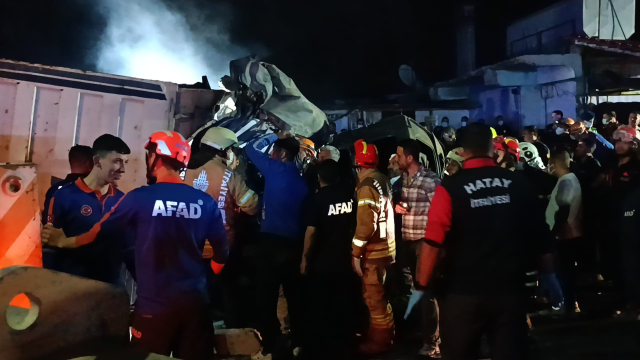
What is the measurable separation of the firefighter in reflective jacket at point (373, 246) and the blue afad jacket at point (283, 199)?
Answer: 2.21 feet

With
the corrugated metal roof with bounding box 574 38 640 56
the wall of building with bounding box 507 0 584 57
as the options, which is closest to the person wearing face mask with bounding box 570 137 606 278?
the corrugated metal roof with bounding box 574 38 640 56

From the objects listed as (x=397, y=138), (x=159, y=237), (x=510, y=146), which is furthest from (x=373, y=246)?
(x=397, y=138)

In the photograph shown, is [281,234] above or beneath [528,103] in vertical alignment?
beneath

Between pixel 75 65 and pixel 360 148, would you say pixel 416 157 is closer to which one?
pixel 360 148

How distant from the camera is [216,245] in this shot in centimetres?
342

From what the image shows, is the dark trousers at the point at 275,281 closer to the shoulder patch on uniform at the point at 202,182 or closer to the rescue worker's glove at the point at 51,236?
the shoulder patch on uniform at the point at 202,182

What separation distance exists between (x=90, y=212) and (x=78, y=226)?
0.15 meters

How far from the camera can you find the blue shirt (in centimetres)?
402

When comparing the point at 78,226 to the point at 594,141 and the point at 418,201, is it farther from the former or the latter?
the point at 594,141

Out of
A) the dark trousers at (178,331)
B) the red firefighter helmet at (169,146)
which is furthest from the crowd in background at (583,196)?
the dark trousers at (178,331)

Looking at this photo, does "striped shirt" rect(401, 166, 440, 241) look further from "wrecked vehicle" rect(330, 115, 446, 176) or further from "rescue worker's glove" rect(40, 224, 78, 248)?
"rescue worker's glove" rect(40, 224, 78, 248)

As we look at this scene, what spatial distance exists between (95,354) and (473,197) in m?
2.38

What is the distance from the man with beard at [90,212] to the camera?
13.2ft

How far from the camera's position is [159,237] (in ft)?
9.97
